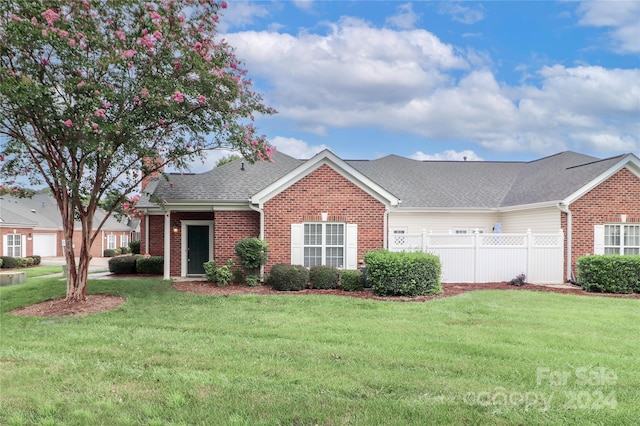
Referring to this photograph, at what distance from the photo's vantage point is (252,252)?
46.9 feet

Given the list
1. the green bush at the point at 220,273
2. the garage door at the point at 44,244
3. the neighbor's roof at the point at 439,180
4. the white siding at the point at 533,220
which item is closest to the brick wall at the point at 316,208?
the neighbor's roof at the point at 439,180

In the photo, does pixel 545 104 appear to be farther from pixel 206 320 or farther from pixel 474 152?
pixel 206 320

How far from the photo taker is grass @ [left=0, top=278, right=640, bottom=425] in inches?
173

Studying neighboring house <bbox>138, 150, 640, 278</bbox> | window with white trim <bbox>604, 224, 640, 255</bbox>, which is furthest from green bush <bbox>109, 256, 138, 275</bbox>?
window with white trim <bbox>604, 224, 640, 255</bbox>

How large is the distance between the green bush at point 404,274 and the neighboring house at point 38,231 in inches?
1176

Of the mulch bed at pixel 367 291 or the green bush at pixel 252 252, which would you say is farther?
the green bush at pixel 252 252

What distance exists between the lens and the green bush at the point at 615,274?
1328 cm

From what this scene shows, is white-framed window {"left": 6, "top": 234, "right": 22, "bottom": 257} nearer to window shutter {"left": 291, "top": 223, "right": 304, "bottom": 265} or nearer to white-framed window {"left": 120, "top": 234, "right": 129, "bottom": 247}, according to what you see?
white-framed window {"left": 120, "top": 234, "right": 129, "bottom": 247}

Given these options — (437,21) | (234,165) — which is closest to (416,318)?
(437,21)

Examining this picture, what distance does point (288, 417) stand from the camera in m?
4.24

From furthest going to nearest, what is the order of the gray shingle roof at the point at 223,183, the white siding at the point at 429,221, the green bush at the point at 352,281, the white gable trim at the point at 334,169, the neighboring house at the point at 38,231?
the neighboring house at the point at 38,231
the white siding at the point at 429,221
the gray shingle roof at the point at 223,183
the white gable trim at the point at 334,169
the green bush at the point at 352,281

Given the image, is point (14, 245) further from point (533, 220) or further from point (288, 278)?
point (533, 220)

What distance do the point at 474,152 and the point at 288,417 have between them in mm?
29332

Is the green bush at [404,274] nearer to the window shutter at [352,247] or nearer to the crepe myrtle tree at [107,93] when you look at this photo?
the window shutter at [352,247]
